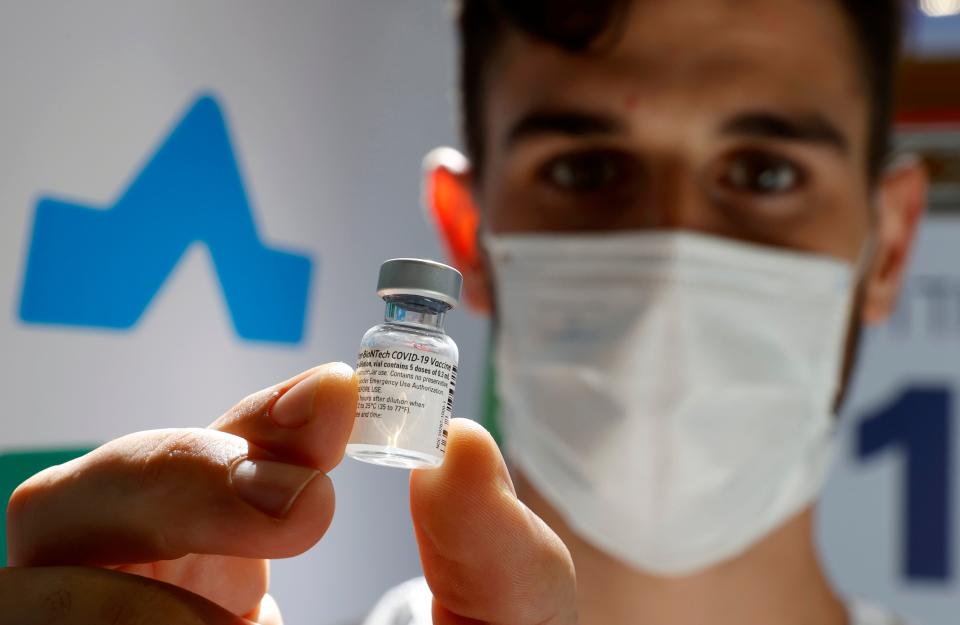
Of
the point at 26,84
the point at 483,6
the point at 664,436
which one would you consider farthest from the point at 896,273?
the point at 26,84

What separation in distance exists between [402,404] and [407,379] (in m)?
0.02

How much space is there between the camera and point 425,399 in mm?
641

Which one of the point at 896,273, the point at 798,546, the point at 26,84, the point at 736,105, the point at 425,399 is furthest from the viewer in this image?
the point at 896,273

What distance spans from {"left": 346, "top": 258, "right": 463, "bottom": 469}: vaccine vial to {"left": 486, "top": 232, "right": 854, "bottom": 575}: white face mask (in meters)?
0.85

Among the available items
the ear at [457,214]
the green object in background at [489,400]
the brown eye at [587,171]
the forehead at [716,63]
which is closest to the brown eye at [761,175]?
the forehead at [716,63]

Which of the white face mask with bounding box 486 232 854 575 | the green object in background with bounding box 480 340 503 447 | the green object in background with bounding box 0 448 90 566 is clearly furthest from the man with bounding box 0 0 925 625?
the green object in background with bounding box 0 448 90 566

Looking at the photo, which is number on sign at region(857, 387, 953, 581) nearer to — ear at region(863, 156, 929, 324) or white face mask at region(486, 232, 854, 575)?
ear at region(863, 156, 929, 324)

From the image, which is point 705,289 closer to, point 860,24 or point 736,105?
point 736,105

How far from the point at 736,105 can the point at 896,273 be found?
24.9 inches

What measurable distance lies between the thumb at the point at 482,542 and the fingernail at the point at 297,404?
0.35ft

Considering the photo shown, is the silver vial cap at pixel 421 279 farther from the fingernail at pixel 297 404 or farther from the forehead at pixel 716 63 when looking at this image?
the forehead at pixel 716 63

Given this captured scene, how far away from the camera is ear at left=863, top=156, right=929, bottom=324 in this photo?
5.85 feet

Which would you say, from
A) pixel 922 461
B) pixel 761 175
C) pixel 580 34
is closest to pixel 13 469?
pixel 580 34

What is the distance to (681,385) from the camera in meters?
1.43
